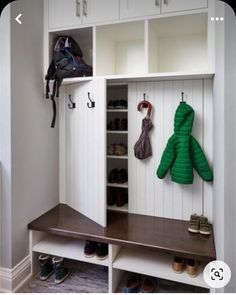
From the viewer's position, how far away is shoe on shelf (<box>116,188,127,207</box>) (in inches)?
80.4

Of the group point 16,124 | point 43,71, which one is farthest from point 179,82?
point 16,124

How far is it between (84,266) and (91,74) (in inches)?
57.1

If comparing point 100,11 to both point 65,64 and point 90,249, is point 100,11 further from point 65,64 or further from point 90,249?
point 90,249

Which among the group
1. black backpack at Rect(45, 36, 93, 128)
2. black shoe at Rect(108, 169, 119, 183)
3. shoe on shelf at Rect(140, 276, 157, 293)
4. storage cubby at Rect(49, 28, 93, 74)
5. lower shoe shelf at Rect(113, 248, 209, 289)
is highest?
storage cubby at Rect(49, 28, 93, 74)

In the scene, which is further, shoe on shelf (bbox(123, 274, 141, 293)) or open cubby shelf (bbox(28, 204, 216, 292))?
shoe on shelf (bbox(123, 274, 141, 293))

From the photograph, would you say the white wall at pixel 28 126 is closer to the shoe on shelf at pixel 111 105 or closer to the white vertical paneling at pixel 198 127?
the shoe on shelf at pixel 111 105

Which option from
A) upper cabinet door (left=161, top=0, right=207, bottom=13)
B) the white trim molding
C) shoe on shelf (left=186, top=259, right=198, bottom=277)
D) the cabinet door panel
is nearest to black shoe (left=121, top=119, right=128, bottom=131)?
the cabinet door panel

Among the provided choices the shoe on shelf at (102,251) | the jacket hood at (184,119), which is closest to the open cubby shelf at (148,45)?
the jacket hood at (184,119)

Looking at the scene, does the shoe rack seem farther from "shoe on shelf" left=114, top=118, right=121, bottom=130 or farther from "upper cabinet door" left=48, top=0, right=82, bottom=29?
"upper cabinet door" left=48, top=0, right=82, bottom=29

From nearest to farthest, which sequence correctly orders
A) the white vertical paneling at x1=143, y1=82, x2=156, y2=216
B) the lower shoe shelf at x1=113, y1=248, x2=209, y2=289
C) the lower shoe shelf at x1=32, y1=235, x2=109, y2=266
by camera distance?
the lower shoe shelf at x1=113, y1=248, x2=209, y2=289 < the lower shoe shelf at x1=32, y1=235, x2=109, y2=266 < the white vertical paneling at x1=143, y1=82, x2=156, y2=216

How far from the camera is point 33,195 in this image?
5.89 ft

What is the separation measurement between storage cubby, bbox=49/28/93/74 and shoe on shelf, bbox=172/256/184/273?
5.31ft

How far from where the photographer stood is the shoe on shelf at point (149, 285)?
1587 mm

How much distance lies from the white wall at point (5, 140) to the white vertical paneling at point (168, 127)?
108cm
